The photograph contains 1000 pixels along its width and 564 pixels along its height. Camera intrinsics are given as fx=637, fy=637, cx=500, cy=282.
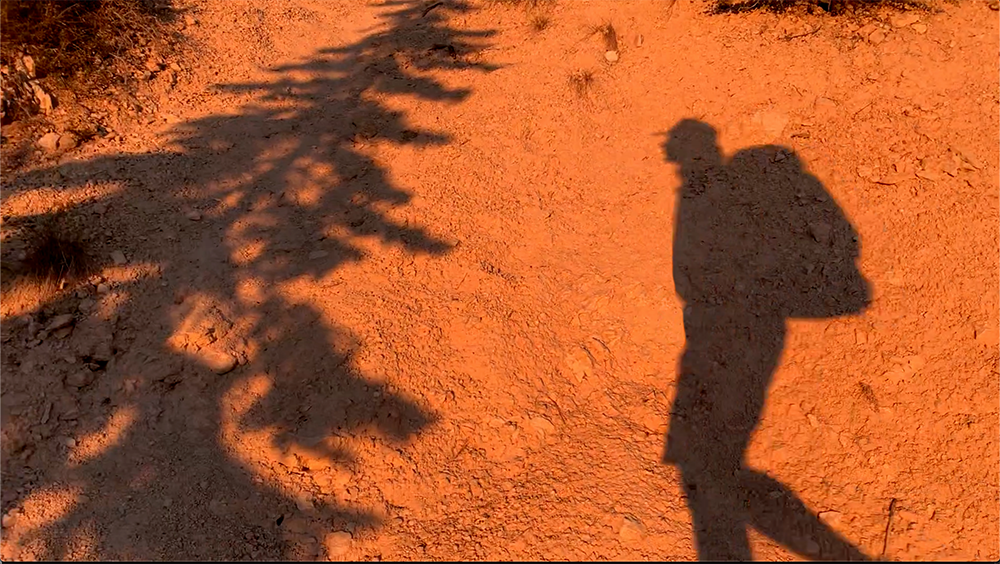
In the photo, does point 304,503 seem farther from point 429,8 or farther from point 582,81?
point 429,8

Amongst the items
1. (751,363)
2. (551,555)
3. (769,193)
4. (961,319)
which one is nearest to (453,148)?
(769,193)

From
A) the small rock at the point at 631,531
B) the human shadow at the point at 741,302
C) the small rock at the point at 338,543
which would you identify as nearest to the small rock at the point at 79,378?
the small rock at the point at 338,543

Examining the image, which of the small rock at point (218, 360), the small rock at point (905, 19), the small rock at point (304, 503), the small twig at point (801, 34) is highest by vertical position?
the small rock at point (905, 19)

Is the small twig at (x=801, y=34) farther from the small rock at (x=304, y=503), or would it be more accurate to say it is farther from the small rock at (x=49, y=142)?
the small rock at (x=49, y=142)

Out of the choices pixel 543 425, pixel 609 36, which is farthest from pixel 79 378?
pixel 609 36

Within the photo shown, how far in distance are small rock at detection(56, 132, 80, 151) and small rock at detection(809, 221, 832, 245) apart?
429cm

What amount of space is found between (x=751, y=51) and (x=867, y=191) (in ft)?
4.38

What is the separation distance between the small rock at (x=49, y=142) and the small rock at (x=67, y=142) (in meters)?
A: 0.01

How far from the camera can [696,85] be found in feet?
13.7

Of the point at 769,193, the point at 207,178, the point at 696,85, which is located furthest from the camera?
the point at 696,85

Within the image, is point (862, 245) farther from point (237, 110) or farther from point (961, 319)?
Result: point (237, 110)

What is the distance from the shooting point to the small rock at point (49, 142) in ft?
12.4

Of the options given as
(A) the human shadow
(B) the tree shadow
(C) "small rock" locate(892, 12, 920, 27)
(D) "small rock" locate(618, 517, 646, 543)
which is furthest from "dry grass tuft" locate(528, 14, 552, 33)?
(D) "small rock" locate(618, 517, 646, 543)

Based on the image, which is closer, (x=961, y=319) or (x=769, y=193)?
(x=961, y=319)
